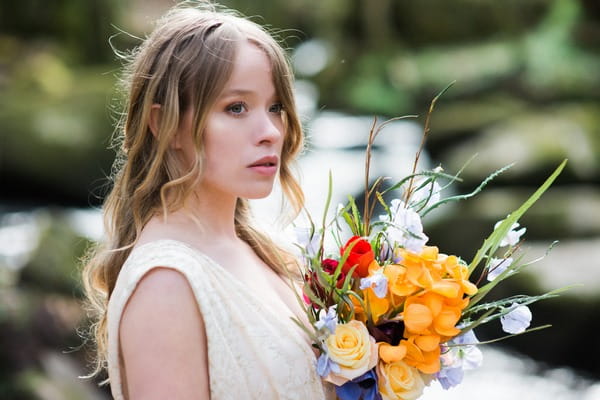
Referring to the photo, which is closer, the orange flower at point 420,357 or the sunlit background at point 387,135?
the orange flower at point 420,357

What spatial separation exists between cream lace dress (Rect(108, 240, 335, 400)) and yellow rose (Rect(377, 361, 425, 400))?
17 centimetres

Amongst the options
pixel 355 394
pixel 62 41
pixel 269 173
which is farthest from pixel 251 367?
pixel 62 41

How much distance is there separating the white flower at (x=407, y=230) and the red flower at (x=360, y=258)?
0.21 ft

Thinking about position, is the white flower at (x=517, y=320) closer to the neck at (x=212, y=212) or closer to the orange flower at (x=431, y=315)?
the orange flower at (x=431, y=315)

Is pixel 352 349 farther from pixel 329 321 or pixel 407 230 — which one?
pixel 407 230

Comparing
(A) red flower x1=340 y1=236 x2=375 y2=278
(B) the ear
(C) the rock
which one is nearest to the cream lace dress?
(A) red flower x1=340 y1=236 x2=375 y2=278

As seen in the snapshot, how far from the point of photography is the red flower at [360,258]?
7.29 ft

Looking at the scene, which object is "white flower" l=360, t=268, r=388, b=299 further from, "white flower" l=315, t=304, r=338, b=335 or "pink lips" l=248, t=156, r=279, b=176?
"pink lips" l=248, t=156, r=279, b=176

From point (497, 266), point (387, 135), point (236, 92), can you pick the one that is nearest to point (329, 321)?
point (497, 266)

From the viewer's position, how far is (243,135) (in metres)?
2.21

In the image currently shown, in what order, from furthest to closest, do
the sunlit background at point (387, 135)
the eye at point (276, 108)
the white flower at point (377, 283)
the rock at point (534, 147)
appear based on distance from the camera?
1. the rock at point (534, 147)
2. the sunlit background at point (387, 135)
3. the eye at point (276, 108)
4. the white flower at point (377, 283)

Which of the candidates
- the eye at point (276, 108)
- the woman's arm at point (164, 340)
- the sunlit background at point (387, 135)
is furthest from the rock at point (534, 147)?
the woman's arm at point (164, 340)

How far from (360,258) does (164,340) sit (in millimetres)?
529

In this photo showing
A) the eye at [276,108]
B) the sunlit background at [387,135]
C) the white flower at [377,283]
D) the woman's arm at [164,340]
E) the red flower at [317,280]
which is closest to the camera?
the woman's arm at [164,340]
